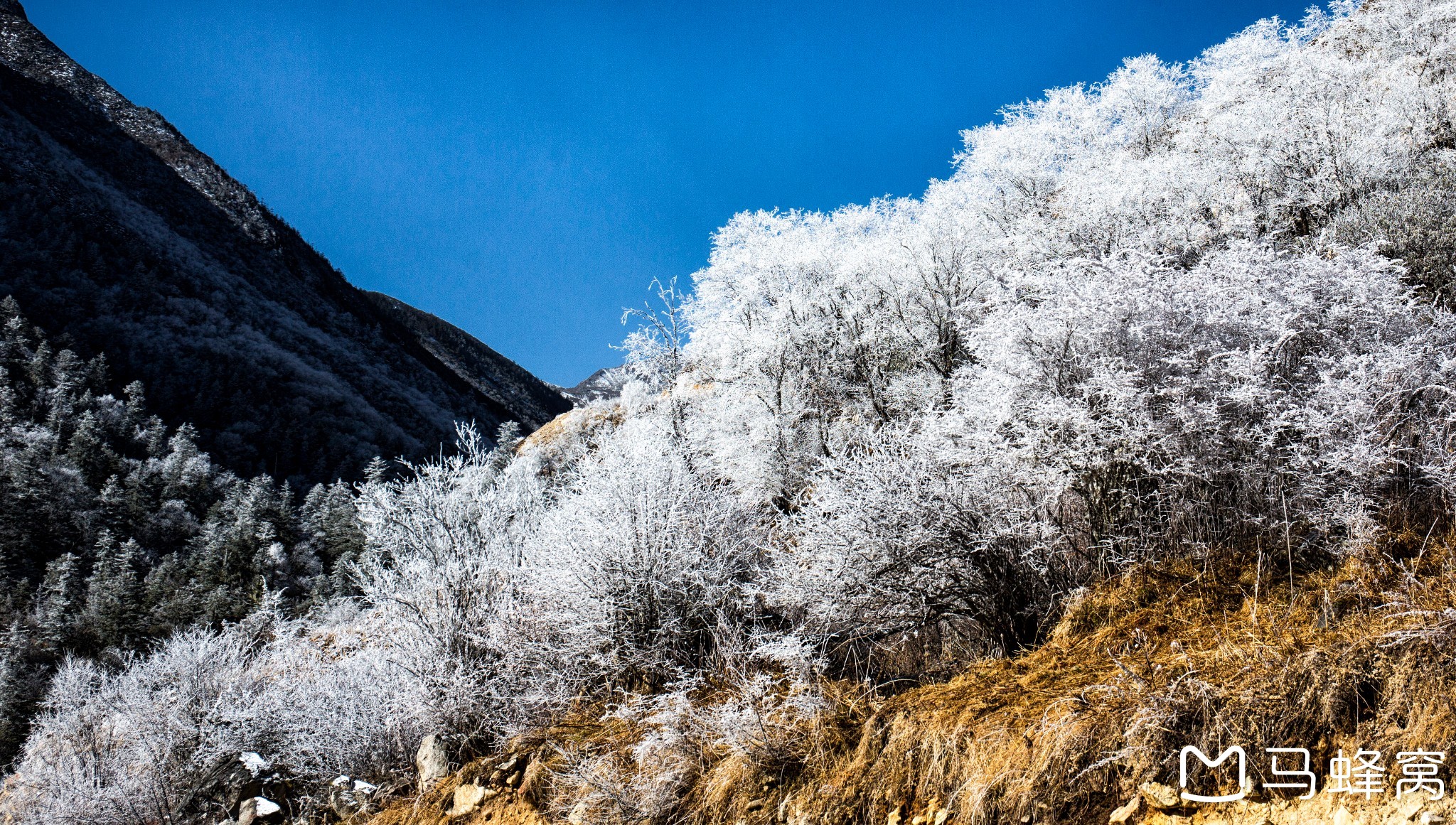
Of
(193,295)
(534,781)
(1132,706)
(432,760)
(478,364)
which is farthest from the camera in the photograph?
(478,364)

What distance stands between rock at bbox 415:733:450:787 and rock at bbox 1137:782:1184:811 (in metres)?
5.70

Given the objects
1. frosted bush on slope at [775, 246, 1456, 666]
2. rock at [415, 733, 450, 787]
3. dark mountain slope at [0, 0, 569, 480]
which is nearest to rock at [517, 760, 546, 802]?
rock at [415, 733, 450, 787]

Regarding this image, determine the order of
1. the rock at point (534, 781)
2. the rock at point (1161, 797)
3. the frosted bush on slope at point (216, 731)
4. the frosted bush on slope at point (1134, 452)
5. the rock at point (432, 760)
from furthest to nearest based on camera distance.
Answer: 1. the frosted bush on slope at point (216, 731)
2. the rock at point (432, 760)
3. the rock at point (534, 781)
4. the frosted bush on slope at point (1134, 452)
5. the rock at point (1161, 797)

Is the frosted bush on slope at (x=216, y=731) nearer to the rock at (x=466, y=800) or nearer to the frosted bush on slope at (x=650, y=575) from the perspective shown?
the rock at (x=466, y=800)

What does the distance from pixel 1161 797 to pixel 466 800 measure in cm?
514

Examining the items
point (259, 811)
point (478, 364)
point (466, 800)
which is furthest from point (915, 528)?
point (478, 364)

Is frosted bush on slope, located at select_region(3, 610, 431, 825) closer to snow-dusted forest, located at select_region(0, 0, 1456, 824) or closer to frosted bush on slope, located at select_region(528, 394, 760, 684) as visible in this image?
snow-dusted forest, located at select_region(0, 0, 1456, 824)

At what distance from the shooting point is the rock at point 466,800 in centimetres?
553

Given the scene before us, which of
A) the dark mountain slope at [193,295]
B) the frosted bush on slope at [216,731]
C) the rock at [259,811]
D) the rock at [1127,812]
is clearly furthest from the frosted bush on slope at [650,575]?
the dark mountain slope at [193,295]

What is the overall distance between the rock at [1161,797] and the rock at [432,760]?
5.70 meters

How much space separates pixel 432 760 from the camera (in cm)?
622

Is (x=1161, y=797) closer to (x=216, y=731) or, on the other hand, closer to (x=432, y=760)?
(x=432, y=760)

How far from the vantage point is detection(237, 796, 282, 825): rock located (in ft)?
21.8

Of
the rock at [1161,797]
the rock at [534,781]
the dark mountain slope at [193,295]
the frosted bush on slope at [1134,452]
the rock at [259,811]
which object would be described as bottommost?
the rock at [259,811]
